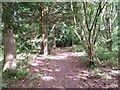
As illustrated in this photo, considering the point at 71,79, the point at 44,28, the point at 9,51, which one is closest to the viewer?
the point at 71,79

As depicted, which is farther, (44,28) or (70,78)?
(44,28)

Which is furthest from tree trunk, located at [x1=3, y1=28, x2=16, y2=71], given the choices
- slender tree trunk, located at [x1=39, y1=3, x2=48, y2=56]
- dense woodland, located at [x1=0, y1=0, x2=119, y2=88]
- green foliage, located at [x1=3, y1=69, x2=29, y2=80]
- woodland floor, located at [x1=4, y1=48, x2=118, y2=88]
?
slender tree trunk, located at [x1=39, y1=3, x2=48, y2=56]

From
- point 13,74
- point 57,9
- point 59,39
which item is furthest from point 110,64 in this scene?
point 59,39

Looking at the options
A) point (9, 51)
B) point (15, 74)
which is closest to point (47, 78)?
point (15, 74)

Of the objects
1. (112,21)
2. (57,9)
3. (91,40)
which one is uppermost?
(57,9)

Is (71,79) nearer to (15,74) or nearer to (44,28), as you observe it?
(15,74)

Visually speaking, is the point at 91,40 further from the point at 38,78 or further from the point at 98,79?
the point at 38,78

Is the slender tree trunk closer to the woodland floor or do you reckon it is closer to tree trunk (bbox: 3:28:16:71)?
the woodland floor

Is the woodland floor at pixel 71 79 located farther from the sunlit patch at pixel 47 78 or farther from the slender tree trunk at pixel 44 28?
the slender tree trunk at pixel 44 28

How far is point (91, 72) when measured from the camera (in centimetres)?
745

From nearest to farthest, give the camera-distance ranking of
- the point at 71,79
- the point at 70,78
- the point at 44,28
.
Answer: the point at 71,79, the point at 70,78, the point at 44,28

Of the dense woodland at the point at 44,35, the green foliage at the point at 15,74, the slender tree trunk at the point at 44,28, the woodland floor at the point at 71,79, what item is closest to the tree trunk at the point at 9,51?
the dense woodland at the point at 44,35

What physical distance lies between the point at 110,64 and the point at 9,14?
4.77 meters

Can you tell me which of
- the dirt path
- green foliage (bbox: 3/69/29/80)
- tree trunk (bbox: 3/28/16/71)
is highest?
tree trunk (bbox: 3/28/16/71)
